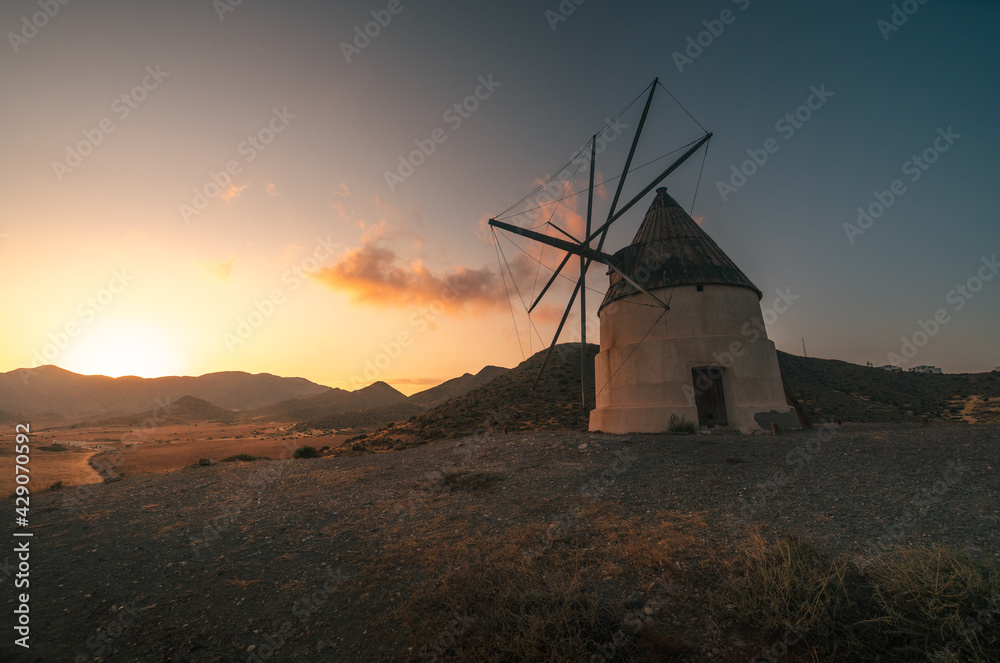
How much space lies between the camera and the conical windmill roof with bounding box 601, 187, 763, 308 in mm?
16344

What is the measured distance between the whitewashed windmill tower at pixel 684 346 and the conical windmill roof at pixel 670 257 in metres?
0.05

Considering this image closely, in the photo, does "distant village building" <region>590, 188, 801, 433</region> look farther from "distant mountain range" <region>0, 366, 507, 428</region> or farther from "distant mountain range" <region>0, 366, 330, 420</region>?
"distant mountain range" <region>0, 366, 330, 420</region>

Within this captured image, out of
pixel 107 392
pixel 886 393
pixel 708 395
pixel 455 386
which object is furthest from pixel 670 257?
pixel 107 392

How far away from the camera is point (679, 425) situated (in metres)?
14.5

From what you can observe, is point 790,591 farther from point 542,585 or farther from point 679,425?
point 679,425

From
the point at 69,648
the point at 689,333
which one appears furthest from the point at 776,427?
the point at 69,648

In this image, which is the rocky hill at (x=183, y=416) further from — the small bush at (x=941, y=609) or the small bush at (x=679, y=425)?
the small bush at (x=941, y=609)

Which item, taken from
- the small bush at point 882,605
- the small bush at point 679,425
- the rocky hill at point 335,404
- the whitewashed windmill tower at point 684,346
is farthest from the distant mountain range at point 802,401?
the rocky hill at point 335,404

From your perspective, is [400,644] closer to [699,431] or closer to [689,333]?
[699,431]

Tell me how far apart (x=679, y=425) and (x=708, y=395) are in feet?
6.60

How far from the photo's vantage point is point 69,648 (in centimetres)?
404

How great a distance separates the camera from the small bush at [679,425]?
47.1 ft

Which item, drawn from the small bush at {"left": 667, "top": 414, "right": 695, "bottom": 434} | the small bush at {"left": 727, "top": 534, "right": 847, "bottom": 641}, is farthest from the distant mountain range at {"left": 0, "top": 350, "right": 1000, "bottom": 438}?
the small bush at {"left": 727, "top": 534, "right": 847, "bottom": 641}

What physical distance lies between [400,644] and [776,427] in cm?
1409
